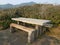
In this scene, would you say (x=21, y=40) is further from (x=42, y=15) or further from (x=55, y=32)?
(x=42, y=15)

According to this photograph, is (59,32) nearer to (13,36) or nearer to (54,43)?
(54,43)

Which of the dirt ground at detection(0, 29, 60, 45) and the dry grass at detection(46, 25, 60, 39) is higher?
the dry grass at detection(46, 25, 60, 39)

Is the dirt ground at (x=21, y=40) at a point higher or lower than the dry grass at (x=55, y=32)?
lower

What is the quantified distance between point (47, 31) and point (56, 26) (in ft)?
1.51

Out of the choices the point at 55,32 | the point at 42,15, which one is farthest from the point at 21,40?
the point at 42,15

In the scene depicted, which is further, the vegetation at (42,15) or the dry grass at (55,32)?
the vegetation at (42,15)

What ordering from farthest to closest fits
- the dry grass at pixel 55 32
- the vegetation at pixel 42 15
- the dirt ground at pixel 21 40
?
the vegetation at pixel 42 15, the dry grass at pixel 55 32, the dirt ground at pixel 21 40

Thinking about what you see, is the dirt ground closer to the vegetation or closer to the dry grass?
the dry grass

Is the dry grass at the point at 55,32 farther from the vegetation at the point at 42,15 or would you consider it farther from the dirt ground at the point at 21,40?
the vegetation at the point at 42,15

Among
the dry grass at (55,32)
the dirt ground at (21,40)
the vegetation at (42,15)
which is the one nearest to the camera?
the dirt ground at (21,40)

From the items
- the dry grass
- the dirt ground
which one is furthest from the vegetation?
the dirt ground

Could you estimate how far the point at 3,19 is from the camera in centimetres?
947

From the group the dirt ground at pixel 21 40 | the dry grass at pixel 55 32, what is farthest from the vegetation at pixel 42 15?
the dirt ground at pixel 21 40

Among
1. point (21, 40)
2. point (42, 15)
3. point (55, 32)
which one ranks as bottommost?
point (21, 40)
